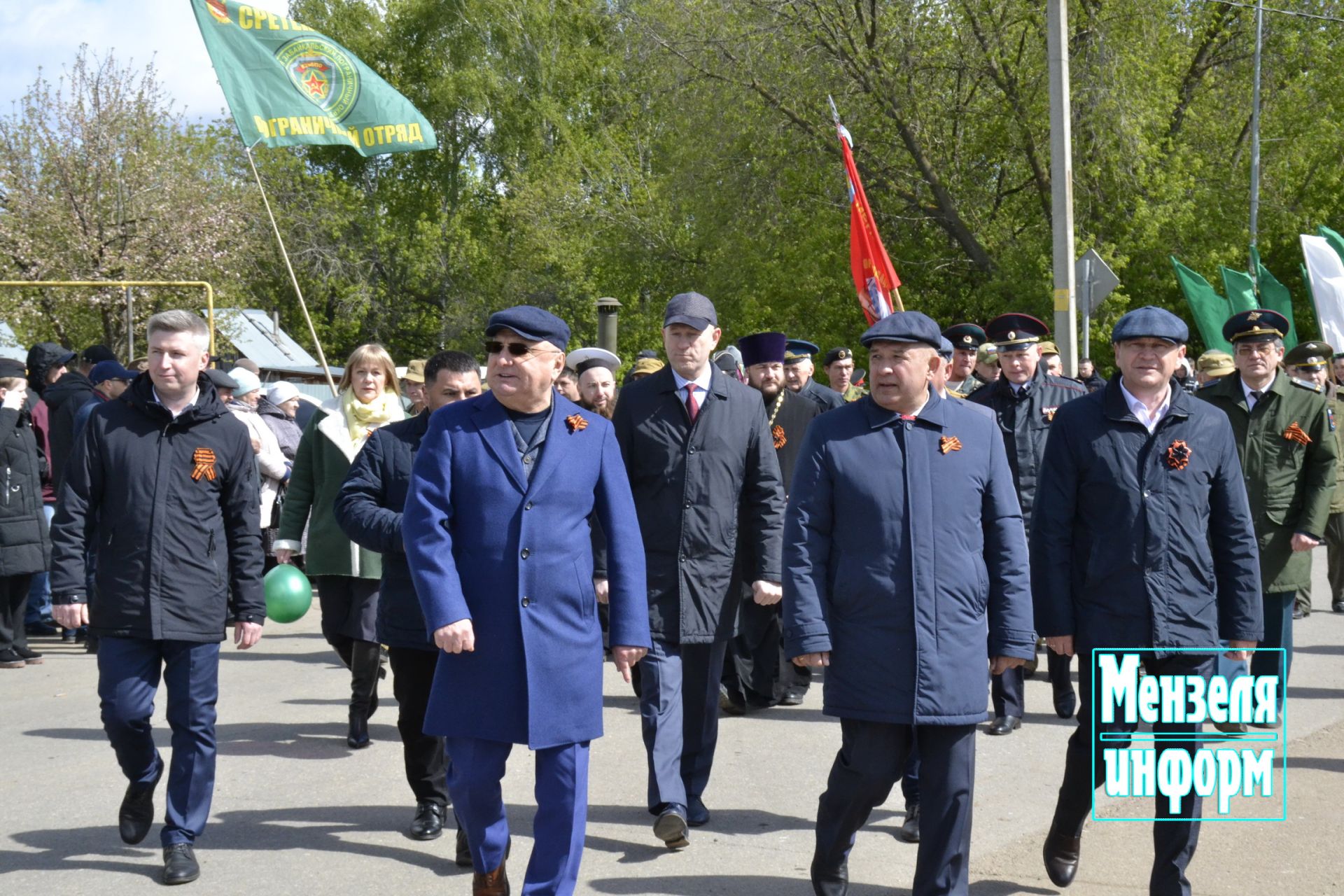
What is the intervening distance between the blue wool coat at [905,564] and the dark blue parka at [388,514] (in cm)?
160

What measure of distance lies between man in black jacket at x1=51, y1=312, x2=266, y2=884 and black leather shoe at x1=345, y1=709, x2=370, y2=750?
1909 mm

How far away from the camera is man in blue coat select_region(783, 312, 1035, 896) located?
4.50 meters

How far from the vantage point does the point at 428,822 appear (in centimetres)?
584

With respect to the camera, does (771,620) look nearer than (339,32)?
Yes

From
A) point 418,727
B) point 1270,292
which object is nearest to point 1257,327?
point 418,727

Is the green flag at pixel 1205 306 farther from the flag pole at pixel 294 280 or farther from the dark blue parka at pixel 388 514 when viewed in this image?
the dark blue parka at pixel 388 514

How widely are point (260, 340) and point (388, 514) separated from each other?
3489 cm

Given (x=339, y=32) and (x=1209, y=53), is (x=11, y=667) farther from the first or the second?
(x=339, y=32)

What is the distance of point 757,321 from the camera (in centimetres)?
2466

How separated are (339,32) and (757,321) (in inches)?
988

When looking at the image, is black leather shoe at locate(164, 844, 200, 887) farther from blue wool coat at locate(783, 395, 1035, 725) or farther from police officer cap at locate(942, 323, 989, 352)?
police officer cap at locate(942, 323, 989, 352)

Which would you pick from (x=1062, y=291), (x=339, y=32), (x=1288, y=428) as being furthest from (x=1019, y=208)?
(x=339, y=32)

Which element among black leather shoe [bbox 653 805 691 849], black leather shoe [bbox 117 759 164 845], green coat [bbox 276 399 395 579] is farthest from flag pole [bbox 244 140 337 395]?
black leather shoe [bbox 653 805 691 849]

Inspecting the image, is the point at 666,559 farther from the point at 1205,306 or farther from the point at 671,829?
the point at 1205,306
